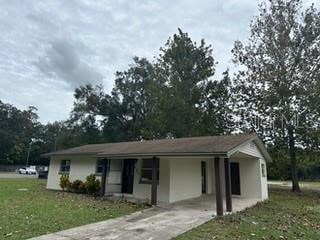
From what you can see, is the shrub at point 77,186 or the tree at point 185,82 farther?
the tree at point 185,82

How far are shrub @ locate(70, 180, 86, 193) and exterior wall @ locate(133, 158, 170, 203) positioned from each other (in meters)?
3.42

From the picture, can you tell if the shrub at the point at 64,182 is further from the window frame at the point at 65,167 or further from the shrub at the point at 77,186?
the window frame at the point at 65,167

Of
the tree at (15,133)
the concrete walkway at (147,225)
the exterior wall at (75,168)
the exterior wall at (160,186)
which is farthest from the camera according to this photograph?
the tree at (15,133)

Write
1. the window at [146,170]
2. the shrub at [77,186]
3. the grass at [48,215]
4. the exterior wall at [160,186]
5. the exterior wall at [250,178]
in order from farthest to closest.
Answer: the shrub at [77,186]
the exterior wall at [250,178]
the window at [146,170]
the exterior wall at [160,186]
the grass at [48,215]

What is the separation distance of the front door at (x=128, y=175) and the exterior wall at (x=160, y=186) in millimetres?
752

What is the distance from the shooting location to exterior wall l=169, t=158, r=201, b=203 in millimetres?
13220

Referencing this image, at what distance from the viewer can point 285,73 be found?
21812 millimetres

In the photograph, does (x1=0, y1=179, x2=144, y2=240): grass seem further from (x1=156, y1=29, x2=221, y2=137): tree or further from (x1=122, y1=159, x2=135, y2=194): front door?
(x1=156, y1=29, x2=221, y2=137): tree

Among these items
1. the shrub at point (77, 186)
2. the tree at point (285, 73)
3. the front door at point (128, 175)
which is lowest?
the shrub at point (77, 186)

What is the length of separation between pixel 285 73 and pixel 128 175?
47.4ft

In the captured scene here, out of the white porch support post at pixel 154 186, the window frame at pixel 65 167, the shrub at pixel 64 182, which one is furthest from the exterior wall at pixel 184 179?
the window frame at pixel 65 167

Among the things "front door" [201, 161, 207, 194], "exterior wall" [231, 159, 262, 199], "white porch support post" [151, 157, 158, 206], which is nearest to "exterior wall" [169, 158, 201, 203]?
Result: "front door" [201, 161, 207, 194]

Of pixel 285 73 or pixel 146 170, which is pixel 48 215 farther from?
pixel 285 73

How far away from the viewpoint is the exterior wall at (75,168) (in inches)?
661
